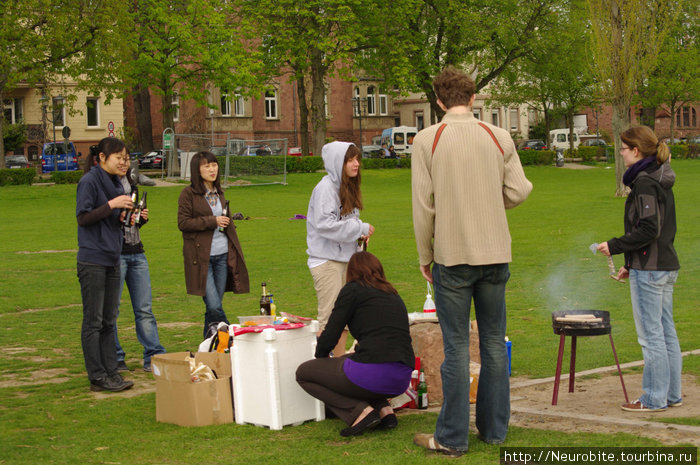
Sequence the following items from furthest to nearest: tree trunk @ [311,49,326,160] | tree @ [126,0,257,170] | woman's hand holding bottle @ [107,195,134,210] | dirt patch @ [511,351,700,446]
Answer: tree trunk @ [311,49,326,160]
tree @ [126,0,257,170]
woman's hand holding bottle @ [107,195,134,210]
dirt patch @ [511,351,700,446]

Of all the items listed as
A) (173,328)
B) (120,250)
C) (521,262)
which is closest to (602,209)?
(521,262)

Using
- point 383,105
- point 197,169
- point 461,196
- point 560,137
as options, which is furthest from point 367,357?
point 560,137

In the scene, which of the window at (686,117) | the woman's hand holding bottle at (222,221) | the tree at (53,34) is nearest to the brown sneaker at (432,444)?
the woman's hand holding bottle at (222,221)

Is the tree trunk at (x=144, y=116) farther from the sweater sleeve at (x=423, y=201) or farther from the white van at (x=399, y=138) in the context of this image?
the sweater sleeve at (x=423, y=201)

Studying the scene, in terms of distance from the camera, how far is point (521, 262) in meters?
15.2

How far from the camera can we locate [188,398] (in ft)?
20.3

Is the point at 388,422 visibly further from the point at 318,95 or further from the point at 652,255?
the point at 318,95

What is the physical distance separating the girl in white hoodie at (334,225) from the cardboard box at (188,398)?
1.11 meters

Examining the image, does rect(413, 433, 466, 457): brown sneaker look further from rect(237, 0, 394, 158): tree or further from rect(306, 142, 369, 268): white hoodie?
rect(237, 0, 394, 158): tree

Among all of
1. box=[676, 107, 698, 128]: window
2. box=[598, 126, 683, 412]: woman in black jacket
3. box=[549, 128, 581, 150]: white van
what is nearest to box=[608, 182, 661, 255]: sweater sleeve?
box=[598, 126, 683, 412]: woman in black jacket

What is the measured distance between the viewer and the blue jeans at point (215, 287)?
821 cm

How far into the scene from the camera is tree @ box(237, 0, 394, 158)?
1748 inches

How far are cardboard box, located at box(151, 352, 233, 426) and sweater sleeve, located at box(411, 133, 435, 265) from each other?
1960 mm

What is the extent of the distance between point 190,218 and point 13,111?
53765 mm
